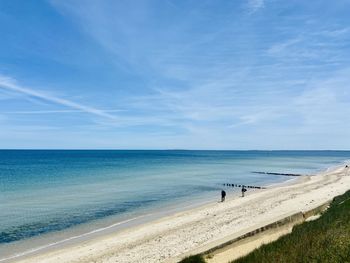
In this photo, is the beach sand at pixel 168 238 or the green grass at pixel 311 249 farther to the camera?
the beach sand at pixel 168 238

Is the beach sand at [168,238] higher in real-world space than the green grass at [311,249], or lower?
lower

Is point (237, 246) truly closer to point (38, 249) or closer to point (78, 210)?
point (38, 249)

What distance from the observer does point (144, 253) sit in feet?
62.2

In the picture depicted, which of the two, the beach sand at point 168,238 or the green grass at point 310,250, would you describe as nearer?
the green grass at point 310,250

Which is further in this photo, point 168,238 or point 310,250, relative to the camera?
point 168,238

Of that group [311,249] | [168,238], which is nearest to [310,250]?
[311,249]

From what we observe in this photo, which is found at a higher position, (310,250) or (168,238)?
(310,250)

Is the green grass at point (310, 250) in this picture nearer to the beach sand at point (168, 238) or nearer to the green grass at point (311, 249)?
the green grass at point (311, 249)

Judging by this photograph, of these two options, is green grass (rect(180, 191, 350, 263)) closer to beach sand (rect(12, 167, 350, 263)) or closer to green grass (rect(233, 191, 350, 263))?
green grass (rect(233, 191, 350, 263))

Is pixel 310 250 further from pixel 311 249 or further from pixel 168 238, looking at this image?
pixel 168 238

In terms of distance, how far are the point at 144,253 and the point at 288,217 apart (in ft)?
26.4

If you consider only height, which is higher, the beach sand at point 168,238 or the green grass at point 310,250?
the green grass at point 310,250

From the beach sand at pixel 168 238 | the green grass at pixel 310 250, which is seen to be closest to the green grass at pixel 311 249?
the green grass at pixel 310 250

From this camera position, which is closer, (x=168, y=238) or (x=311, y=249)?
(x=311, y=249)
